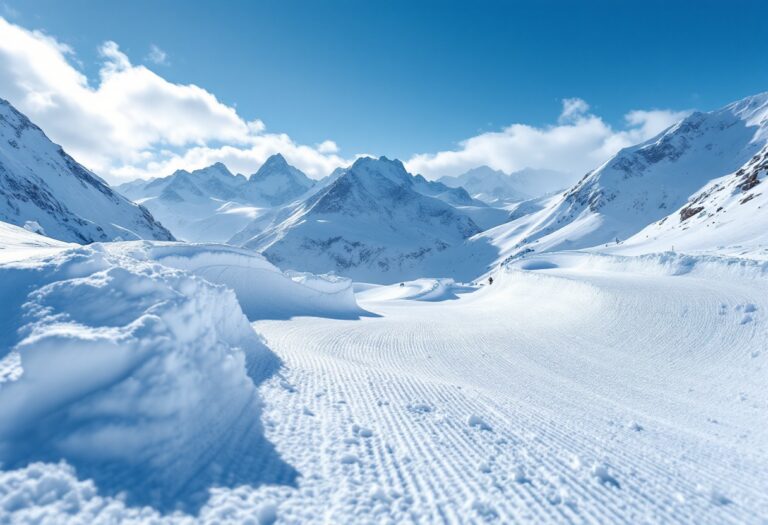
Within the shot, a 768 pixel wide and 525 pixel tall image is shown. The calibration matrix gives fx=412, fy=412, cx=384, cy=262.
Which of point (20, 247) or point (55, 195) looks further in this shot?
point (55, 195)

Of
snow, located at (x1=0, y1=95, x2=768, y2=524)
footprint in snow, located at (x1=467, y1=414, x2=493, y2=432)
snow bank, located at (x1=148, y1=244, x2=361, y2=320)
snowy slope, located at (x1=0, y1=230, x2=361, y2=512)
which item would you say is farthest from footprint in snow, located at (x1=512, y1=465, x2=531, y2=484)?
snow bank, located at (x1=148, y1=244, x2=361, y2=320)

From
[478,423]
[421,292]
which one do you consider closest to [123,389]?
[478,423]

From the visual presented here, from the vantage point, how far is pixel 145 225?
120562 mm

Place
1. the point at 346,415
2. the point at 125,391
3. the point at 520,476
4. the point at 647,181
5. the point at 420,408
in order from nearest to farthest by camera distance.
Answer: the point at 125,391
the point at 520,476
the point at 346,415
the point at 420,408
the point at 647,181

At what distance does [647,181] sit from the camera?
145625mm

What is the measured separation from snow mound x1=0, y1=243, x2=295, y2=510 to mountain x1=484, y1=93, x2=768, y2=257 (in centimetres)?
11659

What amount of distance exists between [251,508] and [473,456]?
2.69 metres

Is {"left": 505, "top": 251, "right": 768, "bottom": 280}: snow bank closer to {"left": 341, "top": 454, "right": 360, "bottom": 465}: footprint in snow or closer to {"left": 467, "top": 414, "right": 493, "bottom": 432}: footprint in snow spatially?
{"left": 467, "top": 414, "right": 493, "bottom": 432}: footprint in snow

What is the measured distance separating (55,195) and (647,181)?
181 m

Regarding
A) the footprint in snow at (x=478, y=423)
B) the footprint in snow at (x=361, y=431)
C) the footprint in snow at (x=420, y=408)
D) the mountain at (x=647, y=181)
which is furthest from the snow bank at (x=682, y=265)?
the mountain at (x=647, y=181)

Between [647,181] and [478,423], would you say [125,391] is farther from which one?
[647,181]

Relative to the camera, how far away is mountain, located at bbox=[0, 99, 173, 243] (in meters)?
87.6

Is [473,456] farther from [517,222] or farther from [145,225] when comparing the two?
[517,222]

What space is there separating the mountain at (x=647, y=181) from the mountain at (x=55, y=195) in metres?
109
